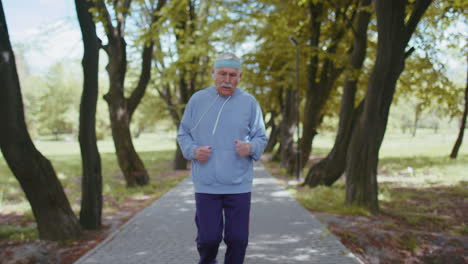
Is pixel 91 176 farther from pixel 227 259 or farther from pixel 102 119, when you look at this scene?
pixel 102 119

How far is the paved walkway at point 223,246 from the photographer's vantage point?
5.16 m

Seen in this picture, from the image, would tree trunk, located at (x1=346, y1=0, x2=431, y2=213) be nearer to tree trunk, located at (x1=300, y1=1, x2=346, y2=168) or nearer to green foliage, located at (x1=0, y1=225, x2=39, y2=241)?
green foliage, located at (x1=0, y1=225, x2=39, y2=241)

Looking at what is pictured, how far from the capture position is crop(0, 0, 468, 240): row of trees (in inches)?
231

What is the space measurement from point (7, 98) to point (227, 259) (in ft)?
12.2

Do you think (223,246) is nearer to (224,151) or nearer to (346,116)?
(224,151)

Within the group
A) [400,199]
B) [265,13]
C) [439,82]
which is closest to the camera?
[400,199]

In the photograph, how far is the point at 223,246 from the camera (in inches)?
226

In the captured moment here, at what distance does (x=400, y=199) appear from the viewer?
10.4 metres

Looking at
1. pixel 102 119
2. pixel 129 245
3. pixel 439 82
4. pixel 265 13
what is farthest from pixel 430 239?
pixel 102 119

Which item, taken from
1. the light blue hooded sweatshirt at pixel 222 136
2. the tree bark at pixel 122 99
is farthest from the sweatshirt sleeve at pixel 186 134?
the tree bark at pixel 122 99

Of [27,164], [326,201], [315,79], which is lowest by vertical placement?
[326,201]

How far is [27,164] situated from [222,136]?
11.5 ft

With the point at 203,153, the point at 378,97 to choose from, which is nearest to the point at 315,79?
the point at 378,97

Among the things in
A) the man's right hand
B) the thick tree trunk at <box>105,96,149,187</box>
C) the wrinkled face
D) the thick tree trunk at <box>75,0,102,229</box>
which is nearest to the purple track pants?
the man's right hand
